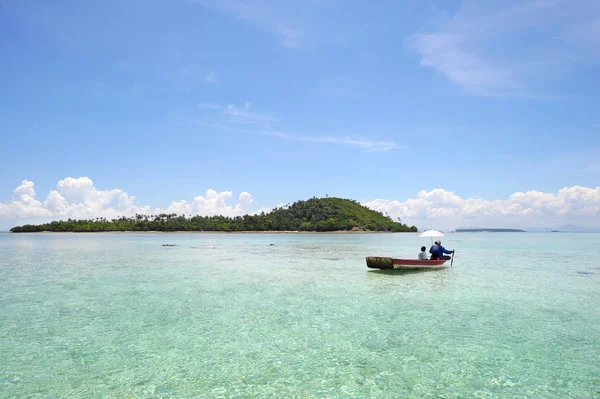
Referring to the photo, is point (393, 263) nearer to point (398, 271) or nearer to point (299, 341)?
point (398, 271)

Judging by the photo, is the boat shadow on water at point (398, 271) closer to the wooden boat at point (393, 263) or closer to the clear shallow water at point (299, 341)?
the wooden boat at point (393, 263)

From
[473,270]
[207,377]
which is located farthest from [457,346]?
[473,270]

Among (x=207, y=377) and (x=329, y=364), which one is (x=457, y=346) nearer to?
(x=329, y=364)

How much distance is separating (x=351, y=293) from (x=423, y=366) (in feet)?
35.8

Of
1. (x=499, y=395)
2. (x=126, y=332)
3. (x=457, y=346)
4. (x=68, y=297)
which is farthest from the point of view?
(x=68, y=297)

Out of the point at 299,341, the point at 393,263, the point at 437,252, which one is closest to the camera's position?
the point at 299,341

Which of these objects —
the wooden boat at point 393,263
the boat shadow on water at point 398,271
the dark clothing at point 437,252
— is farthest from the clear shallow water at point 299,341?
the dark clothing at point 437,252

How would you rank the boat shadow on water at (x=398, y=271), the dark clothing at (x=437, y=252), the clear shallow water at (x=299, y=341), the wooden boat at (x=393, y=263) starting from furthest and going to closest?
the dark clothing at (x=437, y=252), the boat shadow on water at (x=398, y=271), the wooden boat at (x=393, y=263), the clear shallow water at (x=299, y=341)

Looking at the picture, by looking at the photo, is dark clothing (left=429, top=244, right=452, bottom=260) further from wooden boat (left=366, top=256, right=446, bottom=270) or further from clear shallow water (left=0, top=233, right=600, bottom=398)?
clear shallow water (left=0, top=233, right=600, bottom=398)

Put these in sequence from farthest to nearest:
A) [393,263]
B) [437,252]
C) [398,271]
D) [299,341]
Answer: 1. [437,252]
2. [398,271]
3. [393,263]
4. [299,341]

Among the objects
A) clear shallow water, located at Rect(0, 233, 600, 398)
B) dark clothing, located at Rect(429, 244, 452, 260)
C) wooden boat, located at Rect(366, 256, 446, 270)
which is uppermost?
dark clothing, located at Rect(429, 244, 452, 260)

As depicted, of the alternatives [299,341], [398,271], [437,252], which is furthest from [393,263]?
[299,341]

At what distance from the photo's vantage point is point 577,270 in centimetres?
3319

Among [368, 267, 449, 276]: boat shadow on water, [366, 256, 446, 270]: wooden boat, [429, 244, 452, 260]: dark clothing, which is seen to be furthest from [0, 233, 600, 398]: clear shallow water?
[429, 244, 452, 260]: dark clothing
